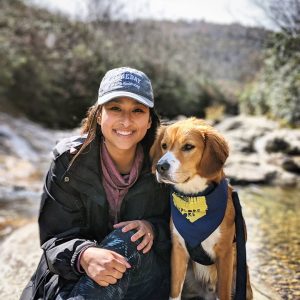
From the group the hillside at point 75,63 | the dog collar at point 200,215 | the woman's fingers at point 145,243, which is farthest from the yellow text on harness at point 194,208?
the hillside at point 75,63

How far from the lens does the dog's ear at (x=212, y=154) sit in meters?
2.87

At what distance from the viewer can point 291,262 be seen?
4.49 metres

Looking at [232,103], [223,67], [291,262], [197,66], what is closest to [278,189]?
[291,262]

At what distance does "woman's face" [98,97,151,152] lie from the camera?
9.27 ft

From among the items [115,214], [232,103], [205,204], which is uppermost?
[232,103]

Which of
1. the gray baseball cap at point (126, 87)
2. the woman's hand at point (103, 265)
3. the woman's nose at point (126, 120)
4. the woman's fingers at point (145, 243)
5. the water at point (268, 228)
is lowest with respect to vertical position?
the water at point (268, 228)

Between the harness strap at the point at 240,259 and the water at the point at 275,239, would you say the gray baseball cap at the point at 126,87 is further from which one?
the water at the point at 275,239

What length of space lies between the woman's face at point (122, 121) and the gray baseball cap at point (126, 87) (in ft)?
0.29

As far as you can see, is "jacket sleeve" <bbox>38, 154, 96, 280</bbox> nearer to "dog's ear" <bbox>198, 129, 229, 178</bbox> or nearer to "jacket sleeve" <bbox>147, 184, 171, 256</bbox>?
"jacket sleeve" <bbox>147, 184, 171, 256</bbox>

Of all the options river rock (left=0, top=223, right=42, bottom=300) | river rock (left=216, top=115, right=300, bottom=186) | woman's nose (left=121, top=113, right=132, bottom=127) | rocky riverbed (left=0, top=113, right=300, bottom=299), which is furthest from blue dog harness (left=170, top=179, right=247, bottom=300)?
river rock (left=216, top=115, right=300, bottom=186)

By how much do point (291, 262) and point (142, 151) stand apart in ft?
8.18

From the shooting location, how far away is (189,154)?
9.66ft

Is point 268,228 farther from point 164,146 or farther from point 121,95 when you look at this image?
point 121,95

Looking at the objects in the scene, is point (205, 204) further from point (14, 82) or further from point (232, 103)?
point (232, 103)
